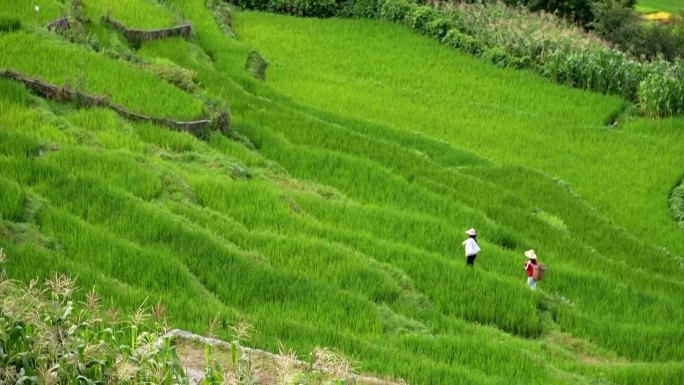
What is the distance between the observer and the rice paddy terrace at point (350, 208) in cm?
685

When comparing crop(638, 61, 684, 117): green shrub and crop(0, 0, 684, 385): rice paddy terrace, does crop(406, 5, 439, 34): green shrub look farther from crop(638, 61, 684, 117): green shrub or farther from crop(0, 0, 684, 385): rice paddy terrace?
crop(638, 61, 684, 117): green shrub

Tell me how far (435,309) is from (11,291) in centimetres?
371

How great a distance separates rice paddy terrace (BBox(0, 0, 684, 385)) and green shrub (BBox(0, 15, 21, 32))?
19 cm

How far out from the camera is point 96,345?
14.1 feet

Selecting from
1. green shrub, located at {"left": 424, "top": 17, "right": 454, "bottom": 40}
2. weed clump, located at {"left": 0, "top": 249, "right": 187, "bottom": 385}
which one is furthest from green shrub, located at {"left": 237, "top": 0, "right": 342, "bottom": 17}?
weed clump, located at {"left": 0, "top": 249, "right": 187, "bottom": 385}

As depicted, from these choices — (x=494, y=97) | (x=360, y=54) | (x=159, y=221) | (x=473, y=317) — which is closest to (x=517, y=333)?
(x=473, y=317)

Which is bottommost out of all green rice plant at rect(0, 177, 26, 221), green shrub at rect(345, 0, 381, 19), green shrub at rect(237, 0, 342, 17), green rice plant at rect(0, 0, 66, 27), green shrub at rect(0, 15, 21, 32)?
green shrub at rect(237, 0, 342, 17)

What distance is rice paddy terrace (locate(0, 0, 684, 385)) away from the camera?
22.5ft

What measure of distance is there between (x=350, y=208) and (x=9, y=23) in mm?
4852

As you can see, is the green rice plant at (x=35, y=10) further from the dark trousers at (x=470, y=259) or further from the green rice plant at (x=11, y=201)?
the dark trousers at (x=470, y=259)

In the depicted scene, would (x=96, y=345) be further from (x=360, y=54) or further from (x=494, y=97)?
(x=360, y=54)

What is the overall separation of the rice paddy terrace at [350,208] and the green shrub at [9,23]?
0.19 meters

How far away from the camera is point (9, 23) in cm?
1208

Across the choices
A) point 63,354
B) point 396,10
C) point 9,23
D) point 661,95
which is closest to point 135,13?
point 9,23
